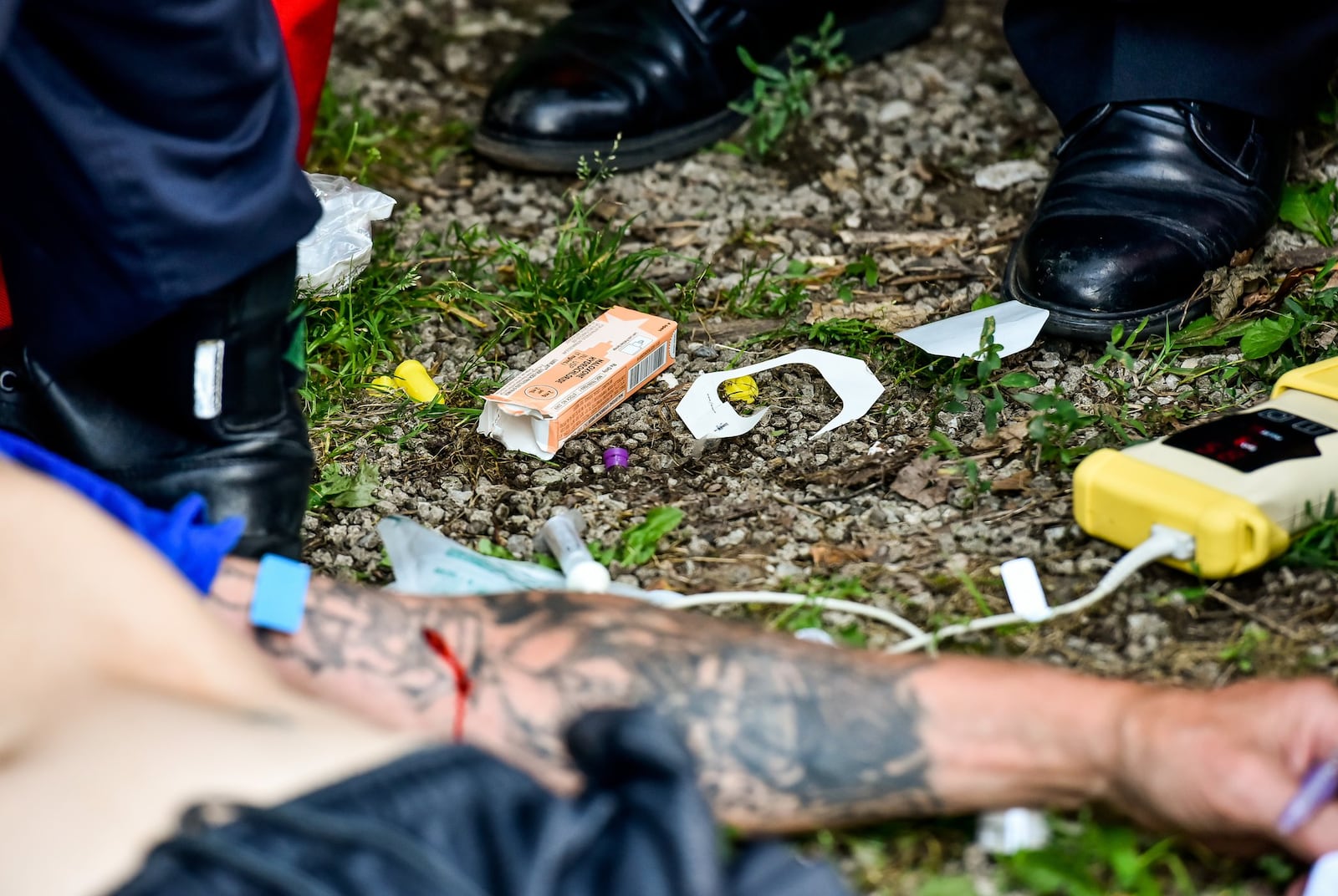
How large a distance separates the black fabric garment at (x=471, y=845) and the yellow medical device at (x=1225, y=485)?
27.4 inches

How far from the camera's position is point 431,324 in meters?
2.08

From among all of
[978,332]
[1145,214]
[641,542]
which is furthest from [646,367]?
[1145,214]

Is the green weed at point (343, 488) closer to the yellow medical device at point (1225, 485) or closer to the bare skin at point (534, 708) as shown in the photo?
the bare skin at point (534, 708)

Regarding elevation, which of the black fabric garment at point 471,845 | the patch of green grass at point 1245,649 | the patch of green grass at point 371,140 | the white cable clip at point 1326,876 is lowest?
the patch of green grass at point 371,140

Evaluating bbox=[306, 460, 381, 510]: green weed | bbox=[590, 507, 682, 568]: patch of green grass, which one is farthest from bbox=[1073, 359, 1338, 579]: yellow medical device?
bbox=[306, 460, 381, 510]: green weed

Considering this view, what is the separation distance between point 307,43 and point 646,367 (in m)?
0.73

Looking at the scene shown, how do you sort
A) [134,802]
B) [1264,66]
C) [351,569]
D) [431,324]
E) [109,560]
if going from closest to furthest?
[134,802] → [109,560] → [351,569] → [1264,66] → [431,324]

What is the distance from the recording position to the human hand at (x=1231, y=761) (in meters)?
1.05

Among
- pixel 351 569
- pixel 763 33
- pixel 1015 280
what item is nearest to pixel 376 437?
pixel 351 569

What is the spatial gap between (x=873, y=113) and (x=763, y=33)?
0.87 ft

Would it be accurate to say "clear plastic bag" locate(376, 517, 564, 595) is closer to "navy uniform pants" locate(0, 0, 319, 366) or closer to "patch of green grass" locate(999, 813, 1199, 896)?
"navy uniform pants" locate(0, 0, 319, 366)

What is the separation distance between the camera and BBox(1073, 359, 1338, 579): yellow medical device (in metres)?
1.40

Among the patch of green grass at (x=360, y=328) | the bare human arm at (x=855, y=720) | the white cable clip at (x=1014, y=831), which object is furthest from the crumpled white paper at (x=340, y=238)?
the white cable clip at (x=1014, y=831)

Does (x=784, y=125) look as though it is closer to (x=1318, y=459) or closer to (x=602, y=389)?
(x=602, y=389)
